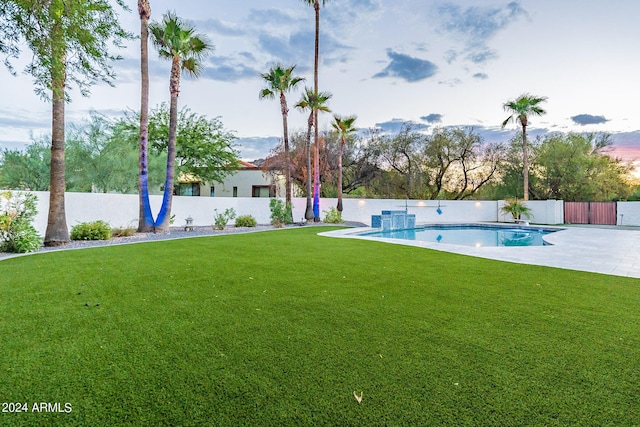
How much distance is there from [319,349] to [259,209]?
50.7ft

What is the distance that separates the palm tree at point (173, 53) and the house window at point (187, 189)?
36.5ft

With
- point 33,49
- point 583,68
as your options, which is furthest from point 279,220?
point 583,68

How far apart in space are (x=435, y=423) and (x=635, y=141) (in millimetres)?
26379

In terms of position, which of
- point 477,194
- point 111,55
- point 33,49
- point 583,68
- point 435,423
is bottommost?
point 435,423

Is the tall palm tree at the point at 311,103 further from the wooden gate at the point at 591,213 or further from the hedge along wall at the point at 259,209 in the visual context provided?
the wooden gate at the point at 591,213

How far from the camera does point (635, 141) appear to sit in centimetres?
1992

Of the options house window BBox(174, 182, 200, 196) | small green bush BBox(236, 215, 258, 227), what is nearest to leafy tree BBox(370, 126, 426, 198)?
house window BBox(174, 182, 200, 196)

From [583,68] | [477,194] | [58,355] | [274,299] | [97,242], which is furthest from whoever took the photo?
[477,194]

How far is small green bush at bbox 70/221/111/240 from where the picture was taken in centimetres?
886

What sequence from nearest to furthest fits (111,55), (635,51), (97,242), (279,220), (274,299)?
(274,299) < (111,55) < (97,242) < (635,51) < (279,220)

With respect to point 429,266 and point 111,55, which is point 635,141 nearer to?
point 429,266

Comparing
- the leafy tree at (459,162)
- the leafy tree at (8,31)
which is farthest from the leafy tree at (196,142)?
the leafy tree at (459,162)

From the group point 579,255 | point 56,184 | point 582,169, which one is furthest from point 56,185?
point 582,169

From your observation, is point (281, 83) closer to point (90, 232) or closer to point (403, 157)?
point (90, 232)
